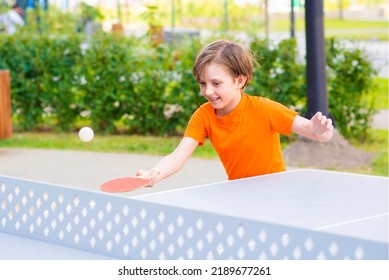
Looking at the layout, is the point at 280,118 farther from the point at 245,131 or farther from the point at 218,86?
the point at 218,86

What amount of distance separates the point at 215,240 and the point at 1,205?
110cm

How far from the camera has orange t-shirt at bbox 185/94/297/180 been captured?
456 centimetres

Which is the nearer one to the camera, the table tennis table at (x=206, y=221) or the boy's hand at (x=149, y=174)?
the table tennis table at (x=206, y=221)

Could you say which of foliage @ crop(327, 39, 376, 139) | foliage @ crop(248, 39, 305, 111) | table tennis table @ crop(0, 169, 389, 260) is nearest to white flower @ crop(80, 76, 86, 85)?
foliage @ crop(248, 39, 305, 111)

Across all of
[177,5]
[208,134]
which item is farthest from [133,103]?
[177,5]

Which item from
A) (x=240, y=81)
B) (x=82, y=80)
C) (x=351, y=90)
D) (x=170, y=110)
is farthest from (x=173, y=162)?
(x=82, y=80)

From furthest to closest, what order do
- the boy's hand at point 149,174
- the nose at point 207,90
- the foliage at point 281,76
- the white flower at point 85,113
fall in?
the white flower at point 85,113
the foliage at point 281,76
the nose at point 207,90
the boy's hand at point 149,174

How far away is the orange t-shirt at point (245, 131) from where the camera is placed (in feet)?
15.0

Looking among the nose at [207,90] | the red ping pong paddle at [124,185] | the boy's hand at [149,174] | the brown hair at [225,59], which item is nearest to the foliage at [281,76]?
the brown hair at [225,59]

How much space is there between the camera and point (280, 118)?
4.52 metres

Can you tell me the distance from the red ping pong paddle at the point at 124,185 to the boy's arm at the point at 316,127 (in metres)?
0.85

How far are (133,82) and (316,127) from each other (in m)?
6.76

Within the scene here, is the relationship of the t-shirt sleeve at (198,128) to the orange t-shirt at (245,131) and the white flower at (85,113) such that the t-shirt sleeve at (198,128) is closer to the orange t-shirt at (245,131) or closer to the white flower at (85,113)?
the orange t-shirt at (245,131)

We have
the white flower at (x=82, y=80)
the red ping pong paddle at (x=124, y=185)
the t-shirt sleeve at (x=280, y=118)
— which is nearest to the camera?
the red ping pong paddle at (x=124, y=185)
